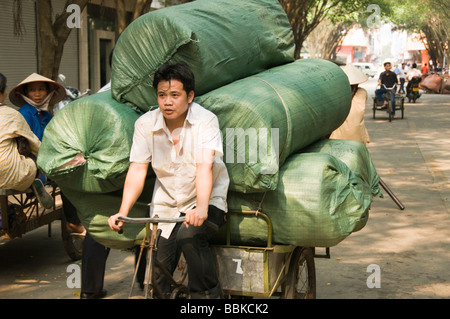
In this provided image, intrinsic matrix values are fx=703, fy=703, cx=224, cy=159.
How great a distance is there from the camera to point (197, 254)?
3490 mm

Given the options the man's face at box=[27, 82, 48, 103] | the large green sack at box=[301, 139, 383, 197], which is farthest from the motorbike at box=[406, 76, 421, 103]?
the large green sack at box=[301, 139, 383, 197]

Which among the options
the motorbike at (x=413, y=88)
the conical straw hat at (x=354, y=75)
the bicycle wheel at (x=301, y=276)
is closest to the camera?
the bicycle wheel at (x=301, y=276)

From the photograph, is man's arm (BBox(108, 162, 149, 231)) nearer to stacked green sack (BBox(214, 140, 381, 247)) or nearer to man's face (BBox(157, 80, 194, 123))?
man's face (BBox(157, 80, 194, 123))

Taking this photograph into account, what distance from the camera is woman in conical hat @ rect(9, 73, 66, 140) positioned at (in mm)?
5781

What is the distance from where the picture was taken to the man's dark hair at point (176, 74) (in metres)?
3.46

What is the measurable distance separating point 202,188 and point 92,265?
1.95 meters

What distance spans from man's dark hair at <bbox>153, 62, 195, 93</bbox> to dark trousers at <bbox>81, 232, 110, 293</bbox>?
1894mm

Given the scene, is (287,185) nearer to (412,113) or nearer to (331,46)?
(412,113)

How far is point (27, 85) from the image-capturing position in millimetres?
5809

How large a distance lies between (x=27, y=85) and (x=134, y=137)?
2563mm

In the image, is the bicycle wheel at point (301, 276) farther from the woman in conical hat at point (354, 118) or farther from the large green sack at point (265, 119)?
the woman in conical hat at point (354, 118)

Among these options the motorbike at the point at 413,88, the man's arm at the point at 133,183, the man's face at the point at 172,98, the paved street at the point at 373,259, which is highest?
the man's face at the point at 172,98

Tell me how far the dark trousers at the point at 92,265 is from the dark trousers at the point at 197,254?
61.3 inches

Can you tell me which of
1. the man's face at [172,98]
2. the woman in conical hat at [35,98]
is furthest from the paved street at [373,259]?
the man's face at [172,98]
